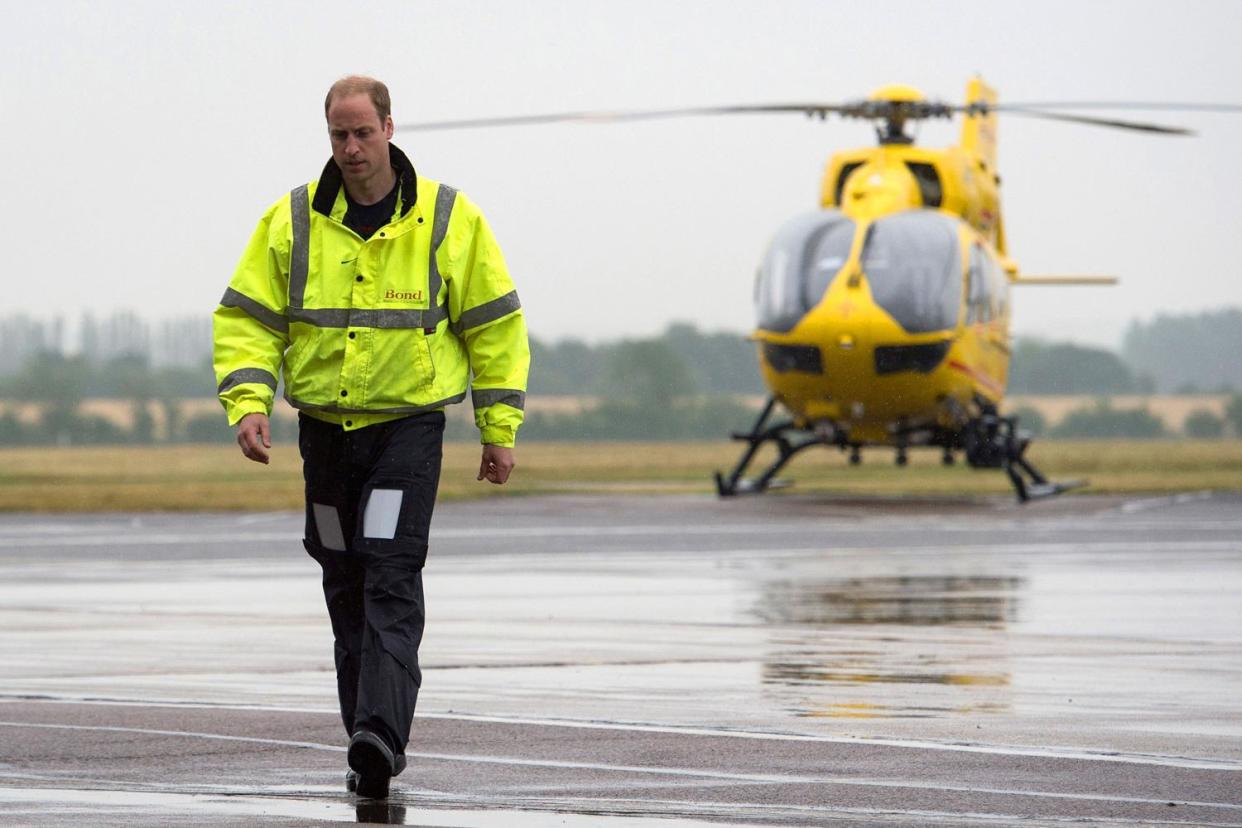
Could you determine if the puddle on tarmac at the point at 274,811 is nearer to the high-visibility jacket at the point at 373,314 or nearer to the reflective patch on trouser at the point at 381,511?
the reflective patch on trouser at the point at 381,511

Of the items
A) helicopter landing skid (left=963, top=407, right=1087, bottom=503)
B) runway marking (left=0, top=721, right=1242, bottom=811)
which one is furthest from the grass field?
runway marking (left=0, top=721, right=1242, bottom=811)

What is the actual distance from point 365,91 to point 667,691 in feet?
10.8

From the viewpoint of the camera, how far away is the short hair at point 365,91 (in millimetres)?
6593

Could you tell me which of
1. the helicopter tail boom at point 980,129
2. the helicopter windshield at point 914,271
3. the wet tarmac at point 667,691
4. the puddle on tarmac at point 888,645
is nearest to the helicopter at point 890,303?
the helicopter windshield at point 914,271

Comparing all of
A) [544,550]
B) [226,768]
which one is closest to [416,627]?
[226,768]

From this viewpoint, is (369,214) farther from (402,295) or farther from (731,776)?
(731,776)

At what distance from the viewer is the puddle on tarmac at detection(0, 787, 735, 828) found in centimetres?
577

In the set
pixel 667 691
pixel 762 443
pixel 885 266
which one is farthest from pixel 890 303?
pixel 667 691

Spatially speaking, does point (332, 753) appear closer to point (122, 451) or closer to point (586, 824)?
point (586, 824)

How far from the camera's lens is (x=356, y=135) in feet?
21.7

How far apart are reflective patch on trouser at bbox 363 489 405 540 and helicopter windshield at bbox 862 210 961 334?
2319cm

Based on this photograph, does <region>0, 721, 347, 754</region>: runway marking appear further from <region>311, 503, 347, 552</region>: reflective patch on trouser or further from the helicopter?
the helicopter

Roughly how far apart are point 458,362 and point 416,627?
791 mm

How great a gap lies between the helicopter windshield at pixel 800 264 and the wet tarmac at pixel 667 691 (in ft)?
→ 33.5
